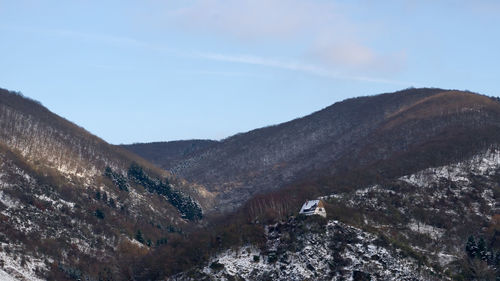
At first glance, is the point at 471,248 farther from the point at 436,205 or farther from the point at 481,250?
the point at 436,205

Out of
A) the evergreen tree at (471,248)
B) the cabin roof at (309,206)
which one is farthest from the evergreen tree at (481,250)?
the cabin roof at (309,206)

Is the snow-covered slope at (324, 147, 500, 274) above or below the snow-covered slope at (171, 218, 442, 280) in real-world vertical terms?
above

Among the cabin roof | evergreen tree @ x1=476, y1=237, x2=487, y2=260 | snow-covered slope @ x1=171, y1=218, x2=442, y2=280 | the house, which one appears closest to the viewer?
snow-covered slope @ x1=171, y1=218, x2=442, y2=280

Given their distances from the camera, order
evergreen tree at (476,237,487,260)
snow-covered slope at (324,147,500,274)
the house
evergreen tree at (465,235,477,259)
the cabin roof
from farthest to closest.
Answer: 1. snow-covered slope at (324,147,500,274)
2. the cabin roof
3. the house
4. evergreen tree at (465,235,477,259)
5. evergreen tree at (476,237,487,260)

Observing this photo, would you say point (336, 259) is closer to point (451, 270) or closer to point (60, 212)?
point (451, 270)

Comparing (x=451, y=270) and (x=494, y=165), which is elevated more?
(x=494, y=165)

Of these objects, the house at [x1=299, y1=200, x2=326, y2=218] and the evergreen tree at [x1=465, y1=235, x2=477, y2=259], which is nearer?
the evergreen tree at [x1=465, y1=235, x2=477, y2=259]

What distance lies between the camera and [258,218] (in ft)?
529

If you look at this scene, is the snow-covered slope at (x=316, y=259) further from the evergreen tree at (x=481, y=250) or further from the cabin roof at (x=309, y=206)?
the evergreen tree at (x=481, y=250)

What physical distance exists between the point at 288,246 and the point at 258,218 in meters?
18.2

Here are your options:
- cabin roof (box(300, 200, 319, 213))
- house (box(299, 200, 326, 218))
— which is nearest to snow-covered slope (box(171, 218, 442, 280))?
house (box(299, 200, 326, 218))

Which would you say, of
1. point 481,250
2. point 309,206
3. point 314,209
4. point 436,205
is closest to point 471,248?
point 481,250

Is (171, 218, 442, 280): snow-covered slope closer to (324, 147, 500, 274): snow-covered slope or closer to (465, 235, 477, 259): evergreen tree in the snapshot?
(324, 147, 500, 274): snow-covered slope

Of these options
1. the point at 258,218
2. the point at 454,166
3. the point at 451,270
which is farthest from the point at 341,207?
the point at 454,166
